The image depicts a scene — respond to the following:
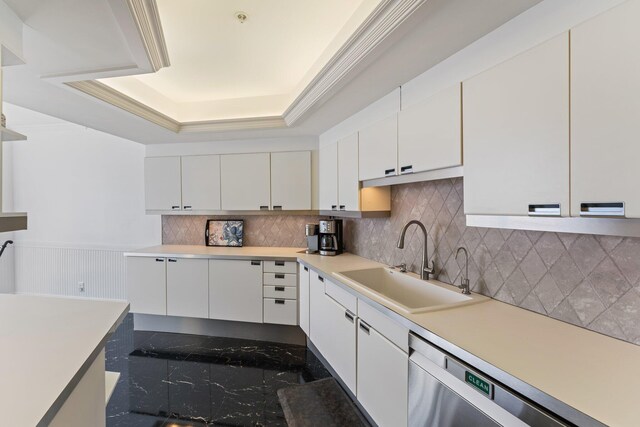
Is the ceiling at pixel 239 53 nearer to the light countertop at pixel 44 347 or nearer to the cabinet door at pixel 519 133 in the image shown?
the cabinet door at pixel 519 133

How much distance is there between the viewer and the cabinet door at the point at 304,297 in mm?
2846

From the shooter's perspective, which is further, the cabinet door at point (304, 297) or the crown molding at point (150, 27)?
the cabinet door at point (304, 297)

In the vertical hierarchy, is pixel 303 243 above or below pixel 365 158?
below

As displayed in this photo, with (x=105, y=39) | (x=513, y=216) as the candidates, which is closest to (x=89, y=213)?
(x=105, y=39)

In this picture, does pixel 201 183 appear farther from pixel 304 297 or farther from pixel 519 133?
pixel 519 133

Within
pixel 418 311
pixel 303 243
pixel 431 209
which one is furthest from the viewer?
pixel 303 243

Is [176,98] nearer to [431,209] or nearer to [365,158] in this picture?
[365,158]

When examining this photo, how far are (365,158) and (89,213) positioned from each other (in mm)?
4105

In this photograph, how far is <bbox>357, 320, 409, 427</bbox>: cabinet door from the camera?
148 centimetres

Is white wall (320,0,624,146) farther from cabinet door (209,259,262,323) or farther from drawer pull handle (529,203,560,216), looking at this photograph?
cabinet door (209,259,262,323)

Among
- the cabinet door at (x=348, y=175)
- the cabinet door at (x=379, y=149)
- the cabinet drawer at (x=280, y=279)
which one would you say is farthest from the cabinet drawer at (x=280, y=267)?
the cabinet door at (x=379, y=149)

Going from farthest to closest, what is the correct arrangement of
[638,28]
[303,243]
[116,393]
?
[303,243] → [116,393] → [638,28]

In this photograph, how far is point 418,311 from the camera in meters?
1.44

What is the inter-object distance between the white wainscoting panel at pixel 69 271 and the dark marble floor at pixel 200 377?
1.21 m
